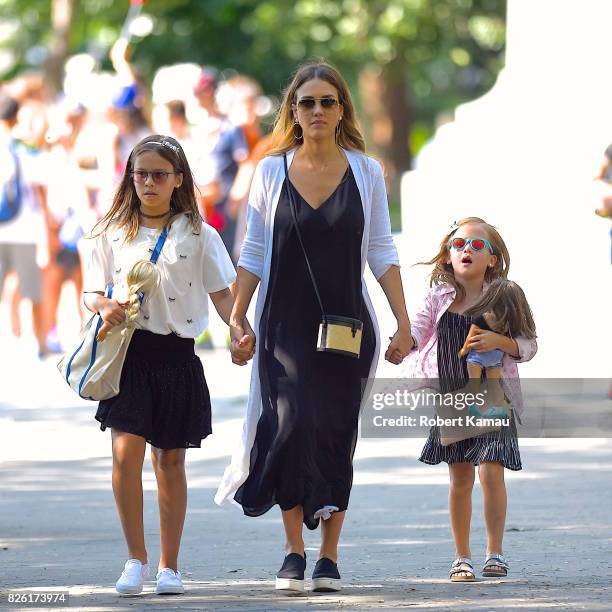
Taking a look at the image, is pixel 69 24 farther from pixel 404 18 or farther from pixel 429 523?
pixel 429 523

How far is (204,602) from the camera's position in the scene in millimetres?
6359

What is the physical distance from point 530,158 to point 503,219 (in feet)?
1.75

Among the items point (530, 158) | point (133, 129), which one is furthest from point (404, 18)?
point (530, 158)

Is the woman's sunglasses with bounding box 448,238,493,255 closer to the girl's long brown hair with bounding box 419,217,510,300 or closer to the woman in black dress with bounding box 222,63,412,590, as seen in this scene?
the girl's long brown hair with bounding box 419,217,510,300

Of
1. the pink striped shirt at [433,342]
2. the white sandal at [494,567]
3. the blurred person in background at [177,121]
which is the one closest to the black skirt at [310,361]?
the pink striped shirt at [433,342]

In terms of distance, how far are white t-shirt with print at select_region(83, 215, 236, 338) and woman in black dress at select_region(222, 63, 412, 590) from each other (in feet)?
0.41

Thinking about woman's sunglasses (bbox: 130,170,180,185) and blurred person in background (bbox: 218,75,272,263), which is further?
blurred person in background (bbox: 218,75,272,263)

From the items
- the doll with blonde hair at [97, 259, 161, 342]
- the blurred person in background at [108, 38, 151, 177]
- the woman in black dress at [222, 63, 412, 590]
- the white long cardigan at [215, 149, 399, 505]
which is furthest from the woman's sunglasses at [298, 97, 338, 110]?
the blurred person in background at [108, 38, 151, 177]

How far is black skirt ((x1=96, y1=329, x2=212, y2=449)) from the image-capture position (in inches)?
261

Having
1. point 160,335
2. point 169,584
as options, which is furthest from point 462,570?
point 160,335

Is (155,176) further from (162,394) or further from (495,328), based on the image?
(495,328)

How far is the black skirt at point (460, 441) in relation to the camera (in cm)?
683

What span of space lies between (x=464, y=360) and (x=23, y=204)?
938 cm

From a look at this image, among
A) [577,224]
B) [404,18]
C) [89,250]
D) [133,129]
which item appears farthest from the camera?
[404,18]
